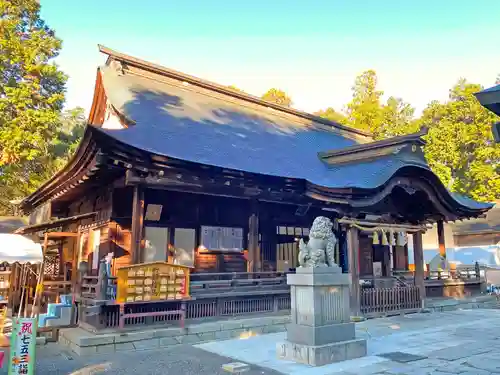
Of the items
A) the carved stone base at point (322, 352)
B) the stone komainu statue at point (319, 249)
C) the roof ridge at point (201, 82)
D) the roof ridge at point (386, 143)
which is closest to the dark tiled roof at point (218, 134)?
the roof ridge at point (201, 82)

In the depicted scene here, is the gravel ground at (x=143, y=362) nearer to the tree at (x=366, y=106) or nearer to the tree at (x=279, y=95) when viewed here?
the tree at (x=366, y=106)

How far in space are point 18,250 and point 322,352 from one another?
7399mm

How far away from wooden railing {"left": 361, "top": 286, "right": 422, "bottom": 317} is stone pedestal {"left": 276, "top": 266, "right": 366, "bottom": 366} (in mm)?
5084

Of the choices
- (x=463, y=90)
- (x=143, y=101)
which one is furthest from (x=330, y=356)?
(x=463, y=90)

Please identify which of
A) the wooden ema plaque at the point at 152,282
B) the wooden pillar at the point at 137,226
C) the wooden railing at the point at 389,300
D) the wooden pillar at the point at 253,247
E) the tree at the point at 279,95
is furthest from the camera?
the tree at the point at 279,95

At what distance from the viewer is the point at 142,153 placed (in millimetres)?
10078

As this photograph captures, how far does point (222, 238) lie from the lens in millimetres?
14000

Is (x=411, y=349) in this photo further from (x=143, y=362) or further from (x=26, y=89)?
(x=26, y=89)

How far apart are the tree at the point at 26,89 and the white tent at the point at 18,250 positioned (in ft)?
38.9

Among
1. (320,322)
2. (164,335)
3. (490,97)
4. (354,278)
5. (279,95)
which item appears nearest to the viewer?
(490,97)

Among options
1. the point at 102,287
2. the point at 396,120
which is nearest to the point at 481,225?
the point at 396,120

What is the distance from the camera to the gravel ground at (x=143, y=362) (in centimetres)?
705

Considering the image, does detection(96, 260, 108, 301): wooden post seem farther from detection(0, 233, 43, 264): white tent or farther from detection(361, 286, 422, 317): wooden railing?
detection(361, 286, 422, 317): wooden railing

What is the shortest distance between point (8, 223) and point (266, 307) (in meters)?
16.2
